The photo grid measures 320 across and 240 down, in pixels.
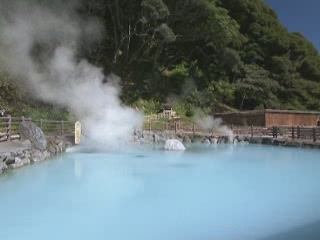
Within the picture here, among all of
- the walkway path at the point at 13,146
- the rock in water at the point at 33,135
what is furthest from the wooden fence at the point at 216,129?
the walkway path at the point at 13,146

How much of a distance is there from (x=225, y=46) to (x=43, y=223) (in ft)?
86.5

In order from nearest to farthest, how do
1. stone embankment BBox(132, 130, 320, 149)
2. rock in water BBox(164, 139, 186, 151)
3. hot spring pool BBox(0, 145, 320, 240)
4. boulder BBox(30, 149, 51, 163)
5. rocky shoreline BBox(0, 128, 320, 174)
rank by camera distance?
1. hot spring pool BBox(0, 145, 320, 240)
2. rocky shoreline BBox(0, 128, 320, 174)
3. boulder BBox(30, 149, 51, 163)
4. rock in water BBox(164, 139, 186, 151)
5. stone embankment BBox(132, 130, 320, 149)

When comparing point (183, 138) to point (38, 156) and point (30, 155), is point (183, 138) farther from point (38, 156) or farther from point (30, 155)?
point (30, 155)

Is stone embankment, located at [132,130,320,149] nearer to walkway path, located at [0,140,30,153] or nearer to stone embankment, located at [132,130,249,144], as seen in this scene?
stone embankment, located at [132,130,249,144]

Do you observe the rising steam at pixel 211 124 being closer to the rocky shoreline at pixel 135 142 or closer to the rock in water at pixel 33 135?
the rocky shoreline at pixel 135 142

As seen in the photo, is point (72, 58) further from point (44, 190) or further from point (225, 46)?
point (44, 190)

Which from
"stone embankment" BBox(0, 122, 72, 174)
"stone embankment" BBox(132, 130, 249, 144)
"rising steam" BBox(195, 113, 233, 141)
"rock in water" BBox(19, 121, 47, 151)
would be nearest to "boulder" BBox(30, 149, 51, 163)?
"stone embankment" BBox(0, 122, 72, 174)

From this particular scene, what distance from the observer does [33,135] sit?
13.3 m

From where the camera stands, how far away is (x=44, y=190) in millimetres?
8062

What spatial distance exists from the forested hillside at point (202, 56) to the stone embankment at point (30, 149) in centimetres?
1270

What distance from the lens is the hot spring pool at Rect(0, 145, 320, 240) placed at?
17.5ft

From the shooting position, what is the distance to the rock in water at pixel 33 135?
13.1 metres

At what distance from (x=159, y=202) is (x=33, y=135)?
7.51 m

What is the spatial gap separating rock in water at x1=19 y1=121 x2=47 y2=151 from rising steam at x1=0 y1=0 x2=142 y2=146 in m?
4.84
